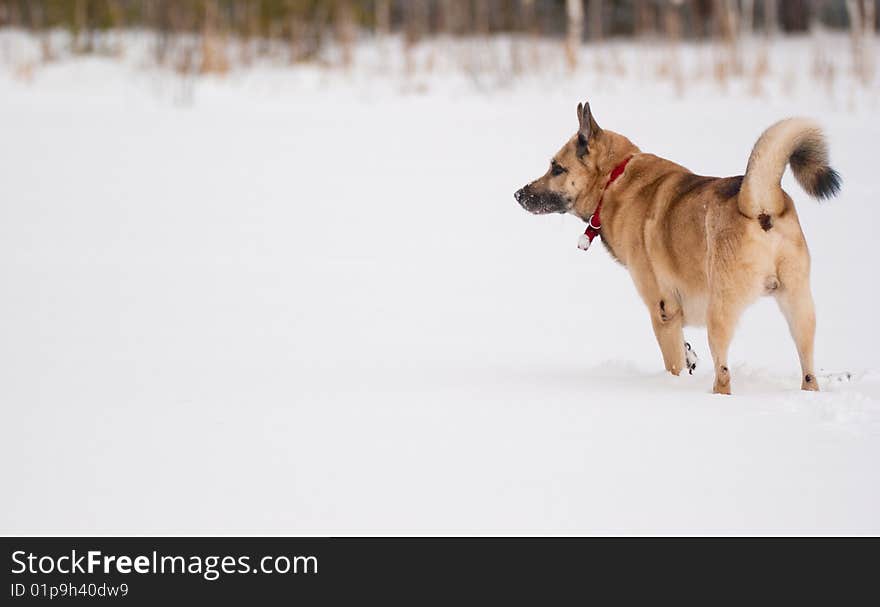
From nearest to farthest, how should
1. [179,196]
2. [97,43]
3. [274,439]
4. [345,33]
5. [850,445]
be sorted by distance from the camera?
[850,445] → [274,439] → [179,196] → [345,33] → [97,43]

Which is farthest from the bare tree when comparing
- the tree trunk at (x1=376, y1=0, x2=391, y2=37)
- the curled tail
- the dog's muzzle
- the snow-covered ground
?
the curled tail

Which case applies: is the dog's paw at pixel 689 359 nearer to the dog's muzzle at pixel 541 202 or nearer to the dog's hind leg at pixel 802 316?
the dog's hind leg at pixel 802 316

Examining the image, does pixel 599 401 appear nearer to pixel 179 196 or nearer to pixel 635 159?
pixel 635 159

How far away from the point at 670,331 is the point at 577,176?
991 millimetres

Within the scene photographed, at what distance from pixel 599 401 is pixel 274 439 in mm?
1465

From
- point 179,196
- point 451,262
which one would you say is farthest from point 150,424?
point 179,196

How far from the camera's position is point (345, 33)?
1778cm

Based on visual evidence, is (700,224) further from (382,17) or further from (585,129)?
(382,17)

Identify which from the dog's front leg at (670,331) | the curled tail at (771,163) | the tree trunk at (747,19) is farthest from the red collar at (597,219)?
the tree trunk at (747,19)

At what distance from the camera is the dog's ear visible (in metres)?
5.81

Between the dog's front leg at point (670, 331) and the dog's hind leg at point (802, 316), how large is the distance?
67 cm

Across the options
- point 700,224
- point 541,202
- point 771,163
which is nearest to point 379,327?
point 541,202

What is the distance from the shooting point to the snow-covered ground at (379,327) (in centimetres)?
391

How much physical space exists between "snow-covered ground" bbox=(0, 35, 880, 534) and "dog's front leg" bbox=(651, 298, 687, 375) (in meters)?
0.12
